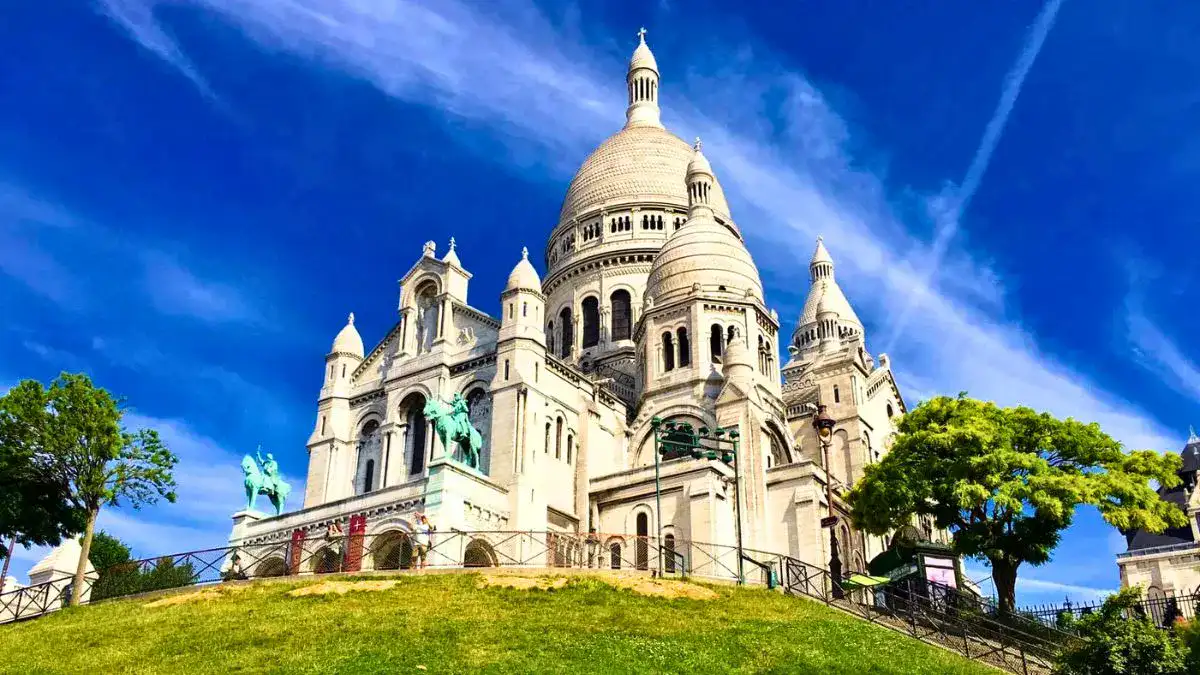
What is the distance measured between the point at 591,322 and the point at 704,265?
45.5ft

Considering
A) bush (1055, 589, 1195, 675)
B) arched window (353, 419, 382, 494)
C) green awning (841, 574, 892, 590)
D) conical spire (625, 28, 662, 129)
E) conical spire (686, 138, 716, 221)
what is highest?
conical spire (625, 28, 662, 129)

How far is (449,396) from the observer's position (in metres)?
51.9

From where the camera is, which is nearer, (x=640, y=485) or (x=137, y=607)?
(x=137, y=607)

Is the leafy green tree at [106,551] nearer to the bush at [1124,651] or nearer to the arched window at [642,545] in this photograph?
the arched window at [642,545]

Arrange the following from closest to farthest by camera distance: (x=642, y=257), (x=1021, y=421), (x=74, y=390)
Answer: (x=74, y=390) < (x=1021, y=421) < (x=642, y=257)

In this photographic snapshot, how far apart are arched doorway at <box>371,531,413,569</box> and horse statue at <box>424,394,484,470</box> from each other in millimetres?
4062

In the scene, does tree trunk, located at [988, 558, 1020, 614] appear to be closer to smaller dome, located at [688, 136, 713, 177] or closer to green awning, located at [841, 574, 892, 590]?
green awning, located at [841, 574, 892, 590]

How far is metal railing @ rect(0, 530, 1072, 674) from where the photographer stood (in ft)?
104

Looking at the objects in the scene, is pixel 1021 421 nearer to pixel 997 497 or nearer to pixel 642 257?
pixel 997 497

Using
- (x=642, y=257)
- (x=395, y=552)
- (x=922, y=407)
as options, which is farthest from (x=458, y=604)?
(x=642, y=257)

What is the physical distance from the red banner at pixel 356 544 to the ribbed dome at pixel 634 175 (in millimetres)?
35854

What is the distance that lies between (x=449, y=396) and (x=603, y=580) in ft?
66.9

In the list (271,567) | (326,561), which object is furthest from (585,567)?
(271,567)

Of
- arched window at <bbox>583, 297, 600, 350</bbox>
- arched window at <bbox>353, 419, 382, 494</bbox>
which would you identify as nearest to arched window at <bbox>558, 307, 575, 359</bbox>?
arched window at <bbox>583, 297, 600, 350</bbox>
